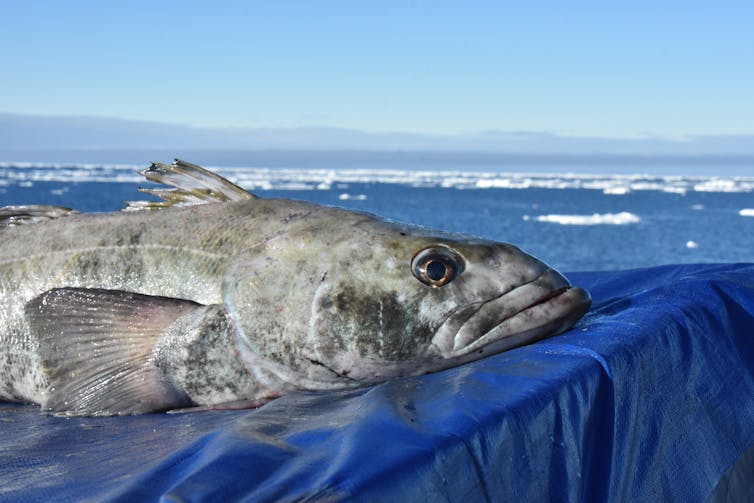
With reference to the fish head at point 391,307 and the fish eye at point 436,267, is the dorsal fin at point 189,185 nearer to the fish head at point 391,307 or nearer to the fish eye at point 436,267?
the fish head at point 391,307

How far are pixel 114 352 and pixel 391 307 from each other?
110cm

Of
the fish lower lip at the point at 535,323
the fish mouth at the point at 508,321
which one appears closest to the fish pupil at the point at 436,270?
the fish mouth at the point at 508,321

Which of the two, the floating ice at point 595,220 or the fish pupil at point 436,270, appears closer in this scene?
the fish pupil at point 436,270

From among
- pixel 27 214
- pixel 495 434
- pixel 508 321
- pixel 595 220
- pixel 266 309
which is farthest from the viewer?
pixel 595 220

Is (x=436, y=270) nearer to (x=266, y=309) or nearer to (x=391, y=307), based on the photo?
(x=391, y=307)

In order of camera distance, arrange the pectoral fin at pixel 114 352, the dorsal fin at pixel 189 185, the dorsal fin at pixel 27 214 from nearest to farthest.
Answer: the pectoral fin at pixel 114 352 → the dorsal fin at pixel 189 185 → the dorsal fin at pixel 27 214

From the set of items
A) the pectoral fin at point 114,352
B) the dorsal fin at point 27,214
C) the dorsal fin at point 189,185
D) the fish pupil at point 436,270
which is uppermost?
the dorsal fin at point 189,185

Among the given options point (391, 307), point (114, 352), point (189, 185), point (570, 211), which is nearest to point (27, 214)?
point (189, 185)

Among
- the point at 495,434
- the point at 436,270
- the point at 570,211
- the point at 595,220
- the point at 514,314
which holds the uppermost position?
the point at 436,270

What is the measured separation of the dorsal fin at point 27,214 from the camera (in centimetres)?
447

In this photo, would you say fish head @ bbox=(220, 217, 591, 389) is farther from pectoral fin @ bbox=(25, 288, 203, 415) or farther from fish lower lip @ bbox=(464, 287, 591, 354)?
pectoral fin @ bbox=(25, 288, 203, 415)

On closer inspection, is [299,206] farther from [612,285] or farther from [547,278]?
[612,285]

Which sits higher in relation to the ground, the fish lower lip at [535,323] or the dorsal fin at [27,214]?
the dorsal fin at [27,214]

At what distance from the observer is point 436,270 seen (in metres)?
3.48
